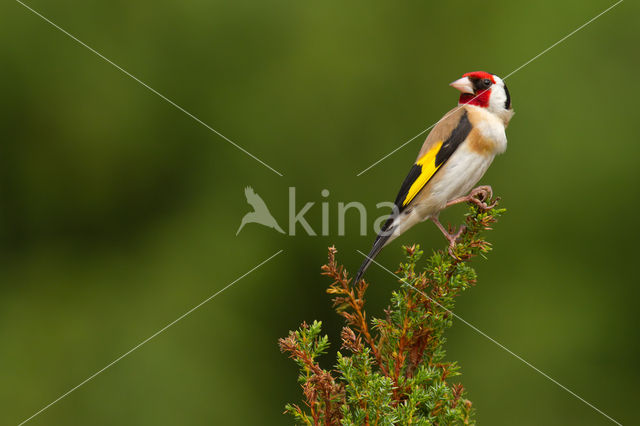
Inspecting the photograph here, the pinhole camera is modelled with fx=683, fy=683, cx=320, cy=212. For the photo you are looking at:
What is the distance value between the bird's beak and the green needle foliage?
1.16 m

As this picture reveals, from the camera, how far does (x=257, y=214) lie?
486cm

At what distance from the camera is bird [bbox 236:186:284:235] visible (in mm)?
4859

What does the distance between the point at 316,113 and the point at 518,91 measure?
142cm

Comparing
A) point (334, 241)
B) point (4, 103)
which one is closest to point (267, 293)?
point (334, 241)

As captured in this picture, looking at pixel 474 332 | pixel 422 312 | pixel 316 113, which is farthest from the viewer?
pixel 316 113

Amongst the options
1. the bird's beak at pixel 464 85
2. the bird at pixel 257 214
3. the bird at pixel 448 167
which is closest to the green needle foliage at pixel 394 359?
the bird at pixel 448 167

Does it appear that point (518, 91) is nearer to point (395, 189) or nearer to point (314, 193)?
point (395, 189)

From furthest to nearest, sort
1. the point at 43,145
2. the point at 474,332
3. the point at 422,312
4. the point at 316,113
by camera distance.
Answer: the point at 43,145 → the point at 316,113 → the point at 474,332 → the point at 422,312

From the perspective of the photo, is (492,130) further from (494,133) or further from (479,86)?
(479,86)

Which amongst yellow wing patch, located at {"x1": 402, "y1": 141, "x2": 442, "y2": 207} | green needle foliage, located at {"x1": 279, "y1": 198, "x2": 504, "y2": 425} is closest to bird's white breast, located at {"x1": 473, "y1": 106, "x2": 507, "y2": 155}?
yellow wing patch, located at {"x1": 402, "y1": 141, "x2": 442, "y2": 207}

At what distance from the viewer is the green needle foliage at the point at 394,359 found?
6.84 feet

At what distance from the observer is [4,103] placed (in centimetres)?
516

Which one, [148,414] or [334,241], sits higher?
[334,241]

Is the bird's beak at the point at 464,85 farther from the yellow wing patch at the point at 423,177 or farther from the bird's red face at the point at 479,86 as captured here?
the yellow wing patch at the point at 423,177
